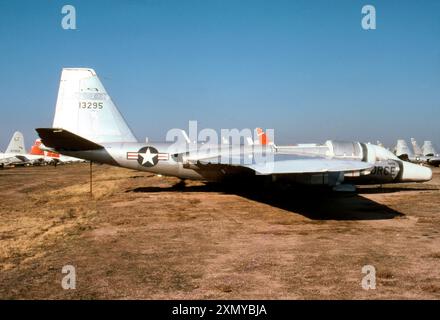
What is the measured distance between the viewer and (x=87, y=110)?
61.4ft

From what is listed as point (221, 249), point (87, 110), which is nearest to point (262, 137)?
point (87, 110)

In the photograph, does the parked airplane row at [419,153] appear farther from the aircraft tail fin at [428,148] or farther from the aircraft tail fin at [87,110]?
the aircraft tail fin at [87,110]

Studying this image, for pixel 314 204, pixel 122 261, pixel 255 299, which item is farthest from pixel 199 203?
pixel 255 299

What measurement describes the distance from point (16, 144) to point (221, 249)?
61108mm

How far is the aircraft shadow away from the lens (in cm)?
1334

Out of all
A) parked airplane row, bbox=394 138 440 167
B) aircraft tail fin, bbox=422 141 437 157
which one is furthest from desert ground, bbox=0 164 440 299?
aircraft tail fin, bbox=422 141 437 157

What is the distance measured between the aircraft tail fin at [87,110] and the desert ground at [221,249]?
4154 millimetres

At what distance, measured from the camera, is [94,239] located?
32.3ft

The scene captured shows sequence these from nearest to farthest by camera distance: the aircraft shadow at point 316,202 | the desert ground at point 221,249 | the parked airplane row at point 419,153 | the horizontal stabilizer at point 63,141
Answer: the desert ground at point 221,249
the aircraft shadow at point 316,202
the horizontal stabilizer at point 63,141
the parked airplane row at point 419,153

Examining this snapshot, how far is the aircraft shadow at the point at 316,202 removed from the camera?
1334 cm

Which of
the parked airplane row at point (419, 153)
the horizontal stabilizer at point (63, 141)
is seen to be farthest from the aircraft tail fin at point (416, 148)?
the horizontal stabilizer at point (63, 141)

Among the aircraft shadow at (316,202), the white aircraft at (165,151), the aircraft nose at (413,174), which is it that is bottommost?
the aircraft shadow at (316,202)

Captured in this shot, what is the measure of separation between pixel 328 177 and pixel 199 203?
5656 mm
